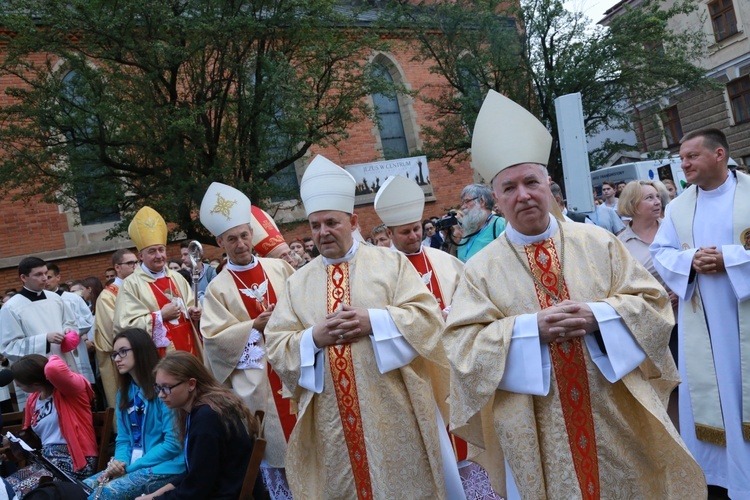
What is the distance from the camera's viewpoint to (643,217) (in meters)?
5.30

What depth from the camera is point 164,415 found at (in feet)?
15.8

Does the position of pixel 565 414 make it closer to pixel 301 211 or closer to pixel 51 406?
pixel 51 406

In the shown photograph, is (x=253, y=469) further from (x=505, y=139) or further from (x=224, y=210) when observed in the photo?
(x=505, y=139)

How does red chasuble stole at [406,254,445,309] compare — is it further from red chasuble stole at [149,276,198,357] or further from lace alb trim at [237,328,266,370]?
red chasuble stole at [149,276,198,357]

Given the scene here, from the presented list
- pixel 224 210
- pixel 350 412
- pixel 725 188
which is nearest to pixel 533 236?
pixel 350 412

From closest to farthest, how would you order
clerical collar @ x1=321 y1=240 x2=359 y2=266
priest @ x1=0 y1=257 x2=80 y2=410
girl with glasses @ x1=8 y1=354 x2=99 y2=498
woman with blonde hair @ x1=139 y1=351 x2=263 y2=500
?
clerical collar @ x1=321 y1=240 x2=359 y2=266 → woman with blonde hair @ x1=139 y1=351 x2=263 y2=500 → girl with glasses @ x1=8 y1=354 x2=99 y2=498 → priest @ x1=0 y1=257 x2=80 y2=410

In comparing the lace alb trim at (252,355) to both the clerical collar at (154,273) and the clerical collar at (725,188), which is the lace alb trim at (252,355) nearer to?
the clerical collar at (154,273)

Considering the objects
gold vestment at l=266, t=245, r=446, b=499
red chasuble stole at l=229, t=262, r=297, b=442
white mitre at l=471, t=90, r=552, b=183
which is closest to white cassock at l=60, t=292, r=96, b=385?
red chasuble stole at l=229, t=262, r=297, b=442

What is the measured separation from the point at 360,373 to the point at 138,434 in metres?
2.12

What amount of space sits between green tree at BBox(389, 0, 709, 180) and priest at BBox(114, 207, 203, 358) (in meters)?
13.2

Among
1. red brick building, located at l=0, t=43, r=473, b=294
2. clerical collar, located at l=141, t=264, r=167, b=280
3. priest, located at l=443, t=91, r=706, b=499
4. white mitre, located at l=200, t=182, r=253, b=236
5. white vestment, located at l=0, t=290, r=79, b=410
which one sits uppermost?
red brick building, located at l=0, t=43, r=473, b=294

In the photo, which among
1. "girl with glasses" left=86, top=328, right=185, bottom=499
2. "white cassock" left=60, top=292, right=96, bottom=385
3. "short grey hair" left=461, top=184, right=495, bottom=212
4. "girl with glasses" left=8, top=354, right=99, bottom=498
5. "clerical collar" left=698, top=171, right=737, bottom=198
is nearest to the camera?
"clerical collar" left=698, top=171, right=737, bottom=198

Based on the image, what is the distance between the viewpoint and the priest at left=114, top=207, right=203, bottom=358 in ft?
20.3

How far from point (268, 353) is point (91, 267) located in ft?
51.7
